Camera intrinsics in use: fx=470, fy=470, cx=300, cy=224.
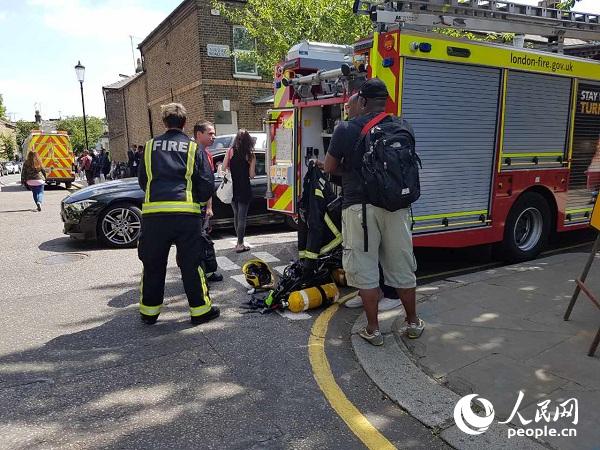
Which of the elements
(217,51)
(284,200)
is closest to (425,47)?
(284,200)

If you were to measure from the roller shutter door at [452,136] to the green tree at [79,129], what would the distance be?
70193mm

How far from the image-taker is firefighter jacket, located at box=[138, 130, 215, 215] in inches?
157

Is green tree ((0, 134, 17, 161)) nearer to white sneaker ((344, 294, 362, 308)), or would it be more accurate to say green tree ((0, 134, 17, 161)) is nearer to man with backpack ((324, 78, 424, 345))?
white sneaker ((344, 294, 362, 308))

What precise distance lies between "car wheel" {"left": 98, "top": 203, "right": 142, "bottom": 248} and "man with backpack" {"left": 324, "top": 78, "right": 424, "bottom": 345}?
15.6 feet

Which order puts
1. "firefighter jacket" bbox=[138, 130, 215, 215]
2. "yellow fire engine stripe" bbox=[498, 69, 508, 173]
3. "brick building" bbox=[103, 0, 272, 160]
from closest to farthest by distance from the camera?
"firefighter jacket" bbox=[138, 130, 215, 215]
"yellow fire engine stripe" bbox=[498, 69, 508, 173]
"brick building" bbox=[103, 0, 272, 160]

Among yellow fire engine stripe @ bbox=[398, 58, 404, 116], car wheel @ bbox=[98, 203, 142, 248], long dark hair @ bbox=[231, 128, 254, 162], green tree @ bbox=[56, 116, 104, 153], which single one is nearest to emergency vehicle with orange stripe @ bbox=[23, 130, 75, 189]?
car wheel @ bbox=[98, 203, 142, 248]

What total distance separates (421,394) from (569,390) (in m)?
0.90

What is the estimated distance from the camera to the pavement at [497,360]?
2.64 m

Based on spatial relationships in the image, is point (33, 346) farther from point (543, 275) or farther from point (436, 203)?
point (543, 275)

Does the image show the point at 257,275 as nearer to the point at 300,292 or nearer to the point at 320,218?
the point at 300,292

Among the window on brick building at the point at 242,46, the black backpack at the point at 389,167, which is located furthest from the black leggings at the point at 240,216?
the window on brick building at the point at 242,46

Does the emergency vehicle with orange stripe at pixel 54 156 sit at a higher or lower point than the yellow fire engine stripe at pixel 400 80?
lower

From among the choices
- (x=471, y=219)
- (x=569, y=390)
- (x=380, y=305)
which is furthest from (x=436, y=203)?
(x=569, y=390)

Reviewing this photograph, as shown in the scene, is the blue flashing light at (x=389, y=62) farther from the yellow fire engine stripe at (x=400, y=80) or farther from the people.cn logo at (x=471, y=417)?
the people.cn logo at (x=471, y=417)
